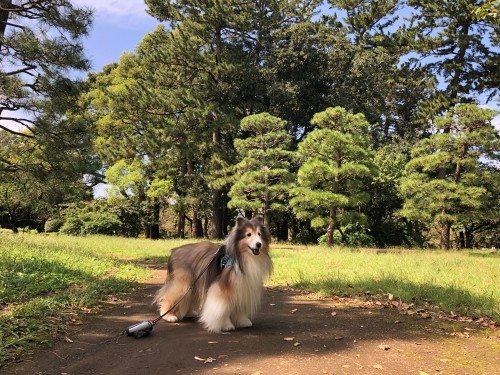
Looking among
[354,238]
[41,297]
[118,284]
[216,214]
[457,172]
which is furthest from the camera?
[216,214]

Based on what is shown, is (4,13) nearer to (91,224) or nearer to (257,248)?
(257,248)

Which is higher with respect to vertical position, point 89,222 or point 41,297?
point 89,222

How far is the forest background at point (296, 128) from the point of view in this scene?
1580cm

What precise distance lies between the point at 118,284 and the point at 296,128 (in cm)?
1994

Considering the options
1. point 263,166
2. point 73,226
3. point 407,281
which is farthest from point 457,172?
point 73,226

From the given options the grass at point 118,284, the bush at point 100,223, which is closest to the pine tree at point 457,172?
the grass at point 118,284

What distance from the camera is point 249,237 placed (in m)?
4.19

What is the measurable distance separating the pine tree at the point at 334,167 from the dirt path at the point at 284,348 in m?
10.8

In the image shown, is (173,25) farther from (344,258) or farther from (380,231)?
(344,258)

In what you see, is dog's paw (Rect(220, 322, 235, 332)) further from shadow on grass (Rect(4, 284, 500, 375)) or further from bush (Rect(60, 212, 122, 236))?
bush (Rect(60, 212, 122, 236))

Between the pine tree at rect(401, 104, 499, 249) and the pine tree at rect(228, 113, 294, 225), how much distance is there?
566 centimetres

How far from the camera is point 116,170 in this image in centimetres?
2267

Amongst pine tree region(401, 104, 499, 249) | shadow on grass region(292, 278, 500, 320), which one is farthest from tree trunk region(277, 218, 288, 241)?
shadow on grass region(292, 278, 500, 320)

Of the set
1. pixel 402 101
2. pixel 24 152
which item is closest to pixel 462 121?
pixel 402 101
